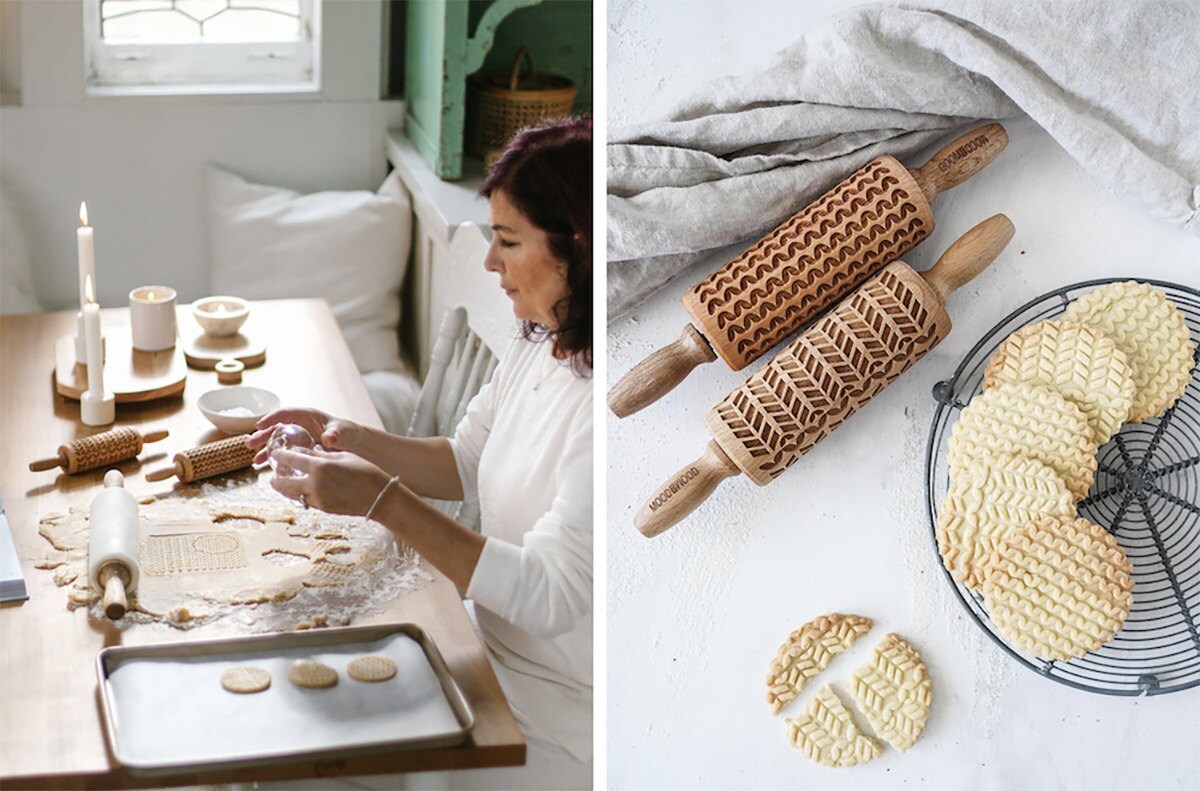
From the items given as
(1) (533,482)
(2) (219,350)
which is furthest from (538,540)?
(2) (219,350)

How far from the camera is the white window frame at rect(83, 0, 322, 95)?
6.55ft

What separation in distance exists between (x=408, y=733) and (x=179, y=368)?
0.74 m

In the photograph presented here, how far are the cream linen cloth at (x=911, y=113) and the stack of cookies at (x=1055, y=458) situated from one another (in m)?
0.11

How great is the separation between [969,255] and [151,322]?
1036mm

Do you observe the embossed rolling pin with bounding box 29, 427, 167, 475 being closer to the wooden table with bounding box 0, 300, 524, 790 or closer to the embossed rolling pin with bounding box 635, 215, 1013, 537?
the wooden table with bounding box 0, 300, 524, 790

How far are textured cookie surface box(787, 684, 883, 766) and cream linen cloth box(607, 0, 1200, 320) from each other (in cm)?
38

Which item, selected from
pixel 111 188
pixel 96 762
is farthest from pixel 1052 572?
pixel 111 188

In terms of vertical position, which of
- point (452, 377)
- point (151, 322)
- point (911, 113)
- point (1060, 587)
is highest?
point (911, 113)

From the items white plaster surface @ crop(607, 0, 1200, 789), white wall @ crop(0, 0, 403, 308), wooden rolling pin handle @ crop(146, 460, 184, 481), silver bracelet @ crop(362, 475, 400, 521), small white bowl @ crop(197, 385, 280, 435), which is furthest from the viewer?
white wall @ crop(0, 0, 403, 308)

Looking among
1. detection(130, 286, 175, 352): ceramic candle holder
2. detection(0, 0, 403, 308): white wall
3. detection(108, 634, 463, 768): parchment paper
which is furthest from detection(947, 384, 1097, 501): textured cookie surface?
detection(0, 0, 403, 308): white wall

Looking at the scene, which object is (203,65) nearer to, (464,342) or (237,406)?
(464,342)

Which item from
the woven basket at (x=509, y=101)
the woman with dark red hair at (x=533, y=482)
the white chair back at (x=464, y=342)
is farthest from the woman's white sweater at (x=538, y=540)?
the woven basket at (x=509, y=101)

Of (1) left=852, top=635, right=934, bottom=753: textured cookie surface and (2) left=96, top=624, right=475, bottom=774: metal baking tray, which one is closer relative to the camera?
(2) left=96, top=624, right=475, bottom=774: metal baking tray

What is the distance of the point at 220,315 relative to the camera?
165 cm
